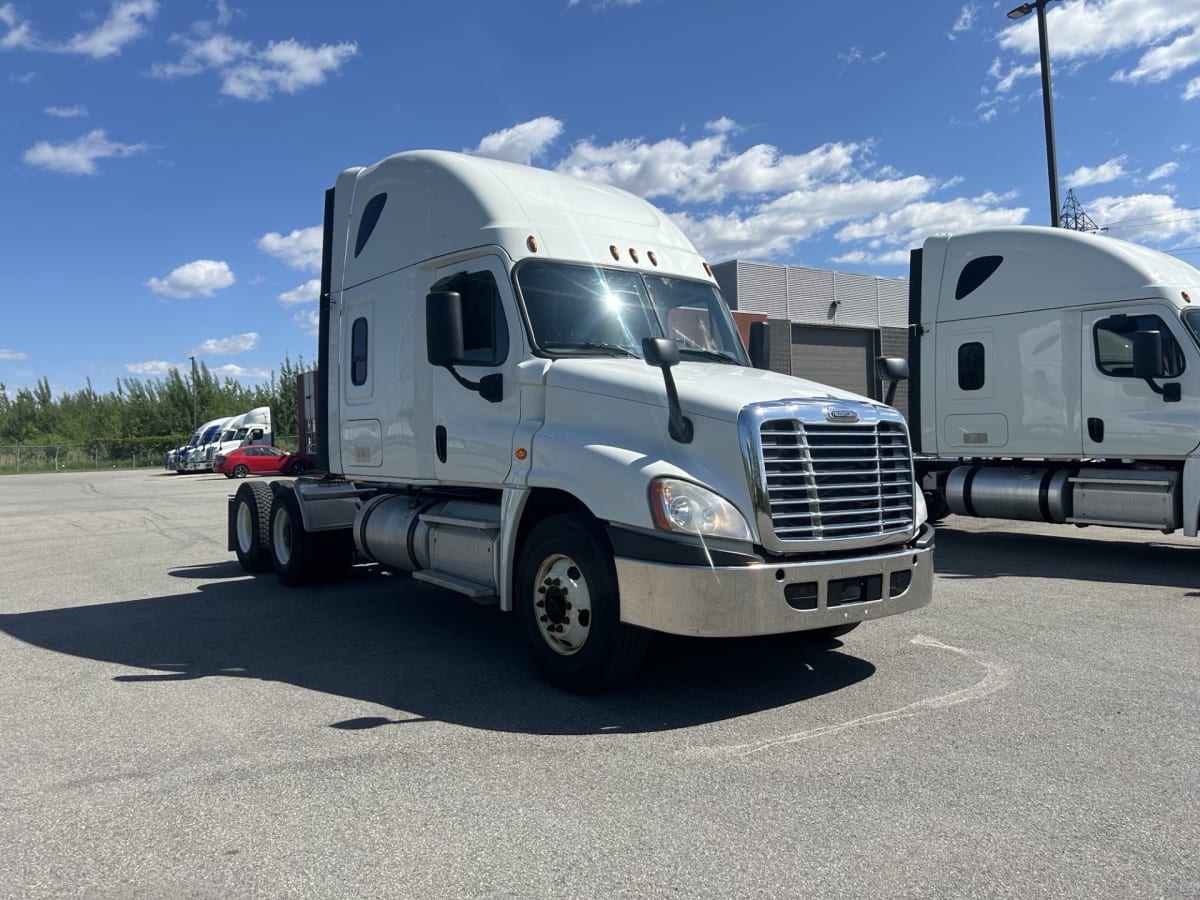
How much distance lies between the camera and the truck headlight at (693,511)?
16.0ft

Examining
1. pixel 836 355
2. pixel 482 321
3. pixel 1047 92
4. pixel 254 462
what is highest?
pixel 1047 92

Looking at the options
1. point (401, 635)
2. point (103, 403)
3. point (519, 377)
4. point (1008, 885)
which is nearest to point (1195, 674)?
point (1008, 885)

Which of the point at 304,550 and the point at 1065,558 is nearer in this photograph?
the point at 304,550

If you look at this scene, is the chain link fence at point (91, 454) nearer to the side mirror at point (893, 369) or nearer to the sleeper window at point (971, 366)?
the sleeper window at point (971, 366)

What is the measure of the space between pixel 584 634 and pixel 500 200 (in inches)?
125

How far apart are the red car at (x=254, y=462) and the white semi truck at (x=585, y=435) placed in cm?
3296

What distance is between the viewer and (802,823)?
372 centimetres

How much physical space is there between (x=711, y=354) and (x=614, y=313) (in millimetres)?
802

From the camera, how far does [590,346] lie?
6.12 meters

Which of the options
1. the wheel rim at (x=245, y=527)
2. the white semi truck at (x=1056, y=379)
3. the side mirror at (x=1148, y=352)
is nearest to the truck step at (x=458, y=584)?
the wheel rim at (x=245, y=527)

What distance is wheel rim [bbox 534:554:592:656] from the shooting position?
545cm

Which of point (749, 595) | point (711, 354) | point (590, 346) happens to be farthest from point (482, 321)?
point (749, 595)

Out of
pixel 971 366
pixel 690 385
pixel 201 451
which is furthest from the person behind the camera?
pixel 201 451

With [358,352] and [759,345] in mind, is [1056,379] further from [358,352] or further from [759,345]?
[358,352]
